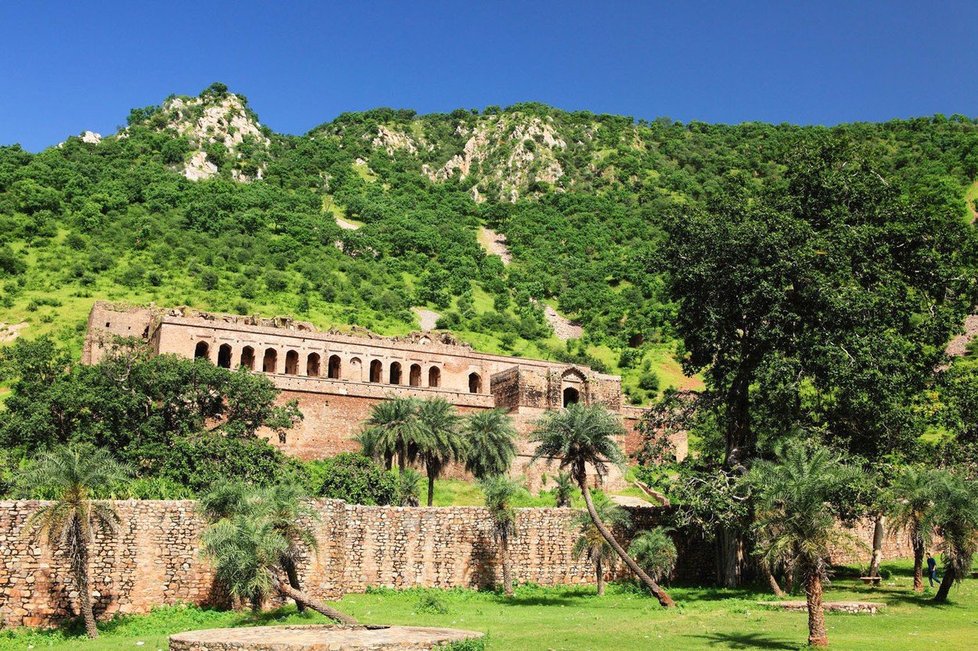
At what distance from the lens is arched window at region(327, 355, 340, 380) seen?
64.2m

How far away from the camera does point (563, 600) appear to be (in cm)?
2681

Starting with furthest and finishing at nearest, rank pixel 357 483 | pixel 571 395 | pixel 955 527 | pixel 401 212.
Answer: pixel 401 212 → pixel 571 395 → pixel 357 483 → pixel 955 527

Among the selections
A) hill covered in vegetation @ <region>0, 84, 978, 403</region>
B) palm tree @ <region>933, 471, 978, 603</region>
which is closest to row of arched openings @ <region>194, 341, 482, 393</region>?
hill covered in vegetation @ <region>0, 84, 978, 403</region>

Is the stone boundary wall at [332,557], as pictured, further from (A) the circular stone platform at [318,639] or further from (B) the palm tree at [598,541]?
(A) the circular stone platform at [318,639]

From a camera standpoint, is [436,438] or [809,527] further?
[436,438]

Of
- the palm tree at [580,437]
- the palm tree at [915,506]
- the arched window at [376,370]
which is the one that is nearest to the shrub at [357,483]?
the palm tree at [580,437]

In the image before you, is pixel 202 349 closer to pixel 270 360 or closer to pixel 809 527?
pixel 270 360

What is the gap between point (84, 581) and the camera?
2109cm

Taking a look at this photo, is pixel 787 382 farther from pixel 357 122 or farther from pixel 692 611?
pixel 357 122

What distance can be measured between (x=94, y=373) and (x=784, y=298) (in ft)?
101

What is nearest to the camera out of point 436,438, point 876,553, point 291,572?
point 291,572

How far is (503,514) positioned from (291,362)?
38.2 meters

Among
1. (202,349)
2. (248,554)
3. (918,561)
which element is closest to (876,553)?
(918,561)

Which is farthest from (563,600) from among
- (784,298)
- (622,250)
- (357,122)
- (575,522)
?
(357,122)
